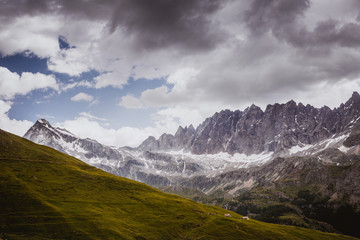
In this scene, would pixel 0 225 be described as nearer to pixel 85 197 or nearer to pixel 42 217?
pixel 42 217

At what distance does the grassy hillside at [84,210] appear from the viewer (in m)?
80.0

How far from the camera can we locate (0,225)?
7481 centimetres

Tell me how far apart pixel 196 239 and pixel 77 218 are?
40353 millimetres

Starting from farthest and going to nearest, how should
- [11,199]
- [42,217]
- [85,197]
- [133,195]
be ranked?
[133,195], [85,197], [11,199], [42,217]

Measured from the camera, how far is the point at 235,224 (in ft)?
384

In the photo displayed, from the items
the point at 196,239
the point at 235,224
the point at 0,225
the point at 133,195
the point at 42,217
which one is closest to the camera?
the point at 0,225

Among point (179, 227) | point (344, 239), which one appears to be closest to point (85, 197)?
point (179, 227)

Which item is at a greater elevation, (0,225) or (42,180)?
(42,180)

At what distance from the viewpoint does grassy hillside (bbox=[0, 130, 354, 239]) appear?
80.0 metres

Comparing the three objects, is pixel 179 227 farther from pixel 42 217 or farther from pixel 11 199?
pixel 11 199

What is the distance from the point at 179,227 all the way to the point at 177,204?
26209 mm

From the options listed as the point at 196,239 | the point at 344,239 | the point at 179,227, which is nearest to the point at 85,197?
the point at 179,227

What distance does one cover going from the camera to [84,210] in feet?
307

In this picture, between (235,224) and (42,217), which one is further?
(235,224)
